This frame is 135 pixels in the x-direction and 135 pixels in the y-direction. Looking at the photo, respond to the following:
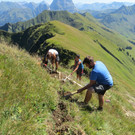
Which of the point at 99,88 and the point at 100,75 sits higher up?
the point at 100,75

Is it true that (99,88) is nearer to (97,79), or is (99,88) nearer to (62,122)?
(97,79)

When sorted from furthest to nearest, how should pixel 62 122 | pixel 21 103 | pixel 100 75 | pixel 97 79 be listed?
pixel 97 79
pixel 100 75
pixel 62 122
pixel 21 103

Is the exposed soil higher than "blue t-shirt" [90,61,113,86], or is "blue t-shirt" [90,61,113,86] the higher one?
"blue t-shirt" [90,61,113,86]

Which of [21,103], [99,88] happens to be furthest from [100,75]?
[21,103]

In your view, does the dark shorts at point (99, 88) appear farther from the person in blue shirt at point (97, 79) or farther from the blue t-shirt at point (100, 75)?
the blue t-shirt at point (100, 75)

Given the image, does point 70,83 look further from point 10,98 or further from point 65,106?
point 10,98

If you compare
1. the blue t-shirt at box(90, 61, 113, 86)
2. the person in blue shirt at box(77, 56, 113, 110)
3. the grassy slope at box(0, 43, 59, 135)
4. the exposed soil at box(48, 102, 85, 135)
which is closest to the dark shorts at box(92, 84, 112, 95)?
the person in blue shirt at box(77, 56, 113, 110)

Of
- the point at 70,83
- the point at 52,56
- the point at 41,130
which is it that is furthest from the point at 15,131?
the point at 52,56

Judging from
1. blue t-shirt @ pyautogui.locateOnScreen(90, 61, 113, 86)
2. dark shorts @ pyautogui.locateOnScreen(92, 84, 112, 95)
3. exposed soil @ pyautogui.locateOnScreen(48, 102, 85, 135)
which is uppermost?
blue t-shirt @ pyautogui.locateOnScreen(90, 61, 113, 86)

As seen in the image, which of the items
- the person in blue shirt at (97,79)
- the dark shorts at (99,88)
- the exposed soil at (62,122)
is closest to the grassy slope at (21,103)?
the exposed soil at (62,122)

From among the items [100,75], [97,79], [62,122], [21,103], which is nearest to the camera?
[21,103]

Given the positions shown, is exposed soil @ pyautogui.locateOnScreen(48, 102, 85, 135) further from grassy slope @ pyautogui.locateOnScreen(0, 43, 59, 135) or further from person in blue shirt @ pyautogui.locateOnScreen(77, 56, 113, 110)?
person in blue shirt @ pyautogui.locateOnScreen(77, 56, 113, 110)

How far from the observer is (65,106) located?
4543mm

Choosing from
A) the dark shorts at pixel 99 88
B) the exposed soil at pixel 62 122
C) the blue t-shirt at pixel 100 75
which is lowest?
the exposed soil at pixel 62 122
